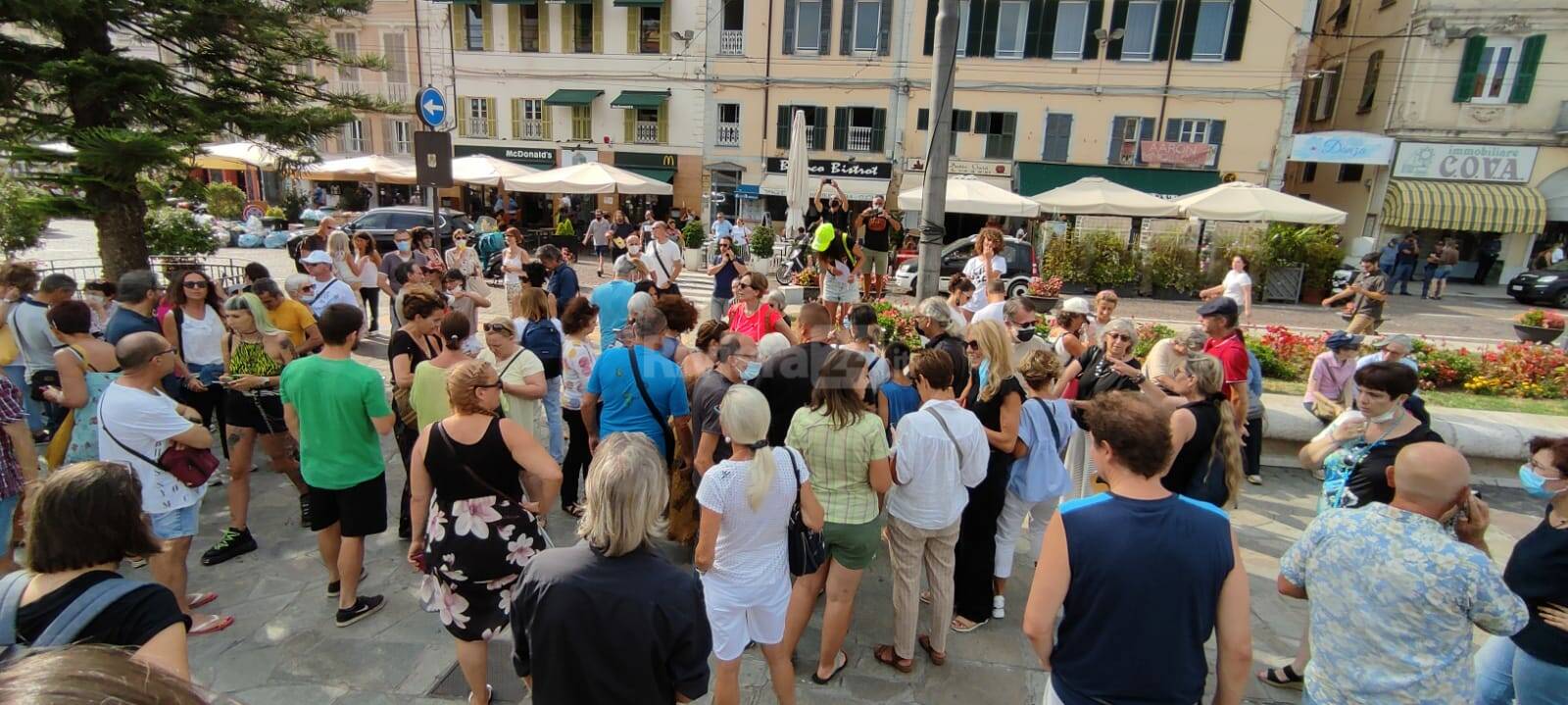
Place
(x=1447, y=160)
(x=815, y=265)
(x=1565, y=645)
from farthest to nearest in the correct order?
(x=1447, y=160) < (x=815, y=265) < (x=1565, y=645)

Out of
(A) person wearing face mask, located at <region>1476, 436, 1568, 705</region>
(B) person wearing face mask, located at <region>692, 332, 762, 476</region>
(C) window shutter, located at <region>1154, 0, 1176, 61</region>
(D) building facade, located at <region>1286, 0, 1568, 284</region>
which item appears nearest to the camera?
(A) person wearing face mask, located at <region>1476, 436, 1568, 705</region>

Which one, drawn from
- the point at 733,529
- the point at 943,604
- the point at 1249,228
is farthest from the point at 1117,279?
the point at 733,529

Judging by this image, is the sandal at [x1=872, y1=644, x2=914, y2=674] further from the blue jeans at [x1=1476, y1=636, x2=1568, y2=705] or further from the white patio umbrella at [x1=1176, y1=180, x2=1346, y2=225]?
the white patio umbrella at [x1=1176, y1=180, x2=1346, y2=225]

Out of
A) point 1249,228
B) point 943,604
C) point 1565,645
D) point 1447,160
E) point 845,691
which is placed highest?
point 1447,160

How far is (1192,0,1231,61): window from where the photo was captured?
73.6ft

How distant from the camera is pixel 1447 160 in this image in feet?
70.2

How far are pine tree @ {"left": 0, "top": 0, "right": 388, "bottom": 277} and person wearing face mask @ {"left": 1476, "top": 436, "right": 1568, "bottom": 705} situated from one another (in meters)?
8.44

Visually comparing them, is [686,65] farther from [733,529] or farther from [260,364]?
[733,529]

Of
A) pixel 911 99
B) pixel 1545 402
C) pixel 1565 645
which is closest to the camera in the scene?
pixel 1565 645

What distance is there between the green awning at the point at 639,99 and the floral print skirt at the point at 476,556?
24643 mm

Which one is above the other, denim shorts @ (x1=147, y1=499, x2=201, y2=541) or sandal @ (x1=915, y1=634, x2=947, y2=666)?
denim shorts @ (x1=147, y1=499, x2=201, y2=541)

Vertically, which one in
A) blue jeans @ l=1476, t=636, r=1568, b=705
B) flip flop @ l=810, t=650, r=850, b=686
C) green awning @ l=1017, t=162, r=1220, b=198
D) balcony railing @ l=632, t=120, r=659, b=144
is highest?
balcony railing @ l=632, t=120, r=659, b=144

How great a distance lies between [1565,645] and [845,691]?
2.67 metres

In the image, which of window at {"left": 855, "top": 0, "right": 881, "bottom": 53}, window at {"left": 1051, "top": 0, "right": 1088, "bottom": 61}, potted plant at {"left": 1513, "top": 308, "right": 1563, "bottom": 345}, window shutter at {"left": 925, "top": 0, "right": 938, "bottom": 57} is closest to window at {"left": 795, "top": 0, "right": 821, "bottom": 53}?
window at {"left": 855, "top": 0, "right": 881, "bottom": 53}
